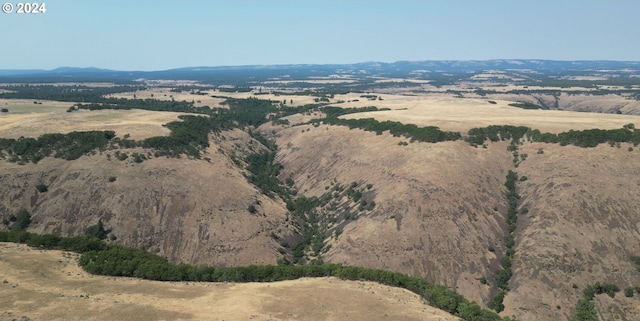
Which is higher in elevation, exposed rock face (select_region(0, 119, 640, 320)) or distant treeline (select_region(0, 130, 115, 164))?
distant treeline (select_region(0, 130, 115, 164))

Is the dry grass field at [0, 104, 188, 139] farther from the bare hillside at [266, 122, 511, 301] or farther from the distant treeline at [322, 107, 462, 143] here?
the distant treeline at [322, 107, 462, 143]

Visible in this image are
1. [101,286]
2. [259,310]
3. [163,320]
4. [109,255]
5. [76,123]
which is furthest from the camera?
[76,123]

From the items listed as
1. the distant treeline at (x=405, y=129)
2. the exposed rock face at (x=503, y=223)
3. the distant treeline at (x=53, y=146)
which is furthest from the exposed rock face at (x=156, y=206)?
the distant treeline at (x=405, y=129)

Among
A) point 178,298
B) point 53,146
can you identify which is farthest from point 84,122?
point 178,298

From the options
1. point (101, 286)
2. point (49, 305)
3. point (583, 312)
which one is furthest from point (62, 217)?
point (583, 312)

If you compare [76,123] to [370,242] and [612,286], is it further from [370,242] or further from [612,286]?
[612,286]

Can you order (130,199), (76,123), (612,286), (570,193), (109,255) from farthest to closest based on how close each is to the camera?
(76,123), (130,199), (570,193), (612,286), (109,255)

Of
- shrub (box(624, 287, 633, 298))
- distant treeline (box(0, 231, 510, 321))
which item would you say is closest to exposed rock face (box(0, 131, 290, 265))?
distant treeline (box(0, 231, 510, 321))
